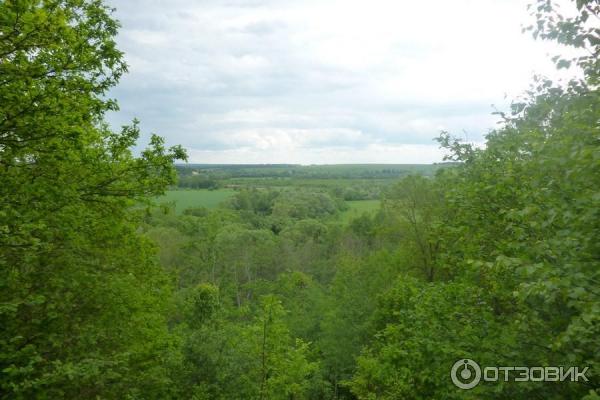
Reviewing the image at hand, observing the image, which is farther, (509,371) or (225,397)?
(225,397)

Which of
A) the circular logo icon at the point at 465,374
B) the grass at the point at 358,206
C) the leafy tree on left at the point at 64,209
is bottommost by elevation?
the grass at the point at 358,206

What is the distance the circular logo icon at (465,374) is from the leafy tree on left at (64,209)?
20.4ft

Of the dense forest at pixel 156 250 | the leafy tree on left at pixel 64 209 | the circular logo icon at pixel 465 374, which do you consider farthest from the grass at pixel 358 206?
the circular logo icon at pixel 465 374

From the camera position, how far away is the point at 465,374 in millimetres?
7785

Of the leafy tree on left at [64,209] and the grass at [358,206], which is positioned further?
the grass at [358,206]

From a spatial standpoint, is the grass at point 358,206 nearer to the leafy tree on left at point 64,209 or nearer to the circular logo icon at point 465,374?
the leafy tree on left at point 64,209

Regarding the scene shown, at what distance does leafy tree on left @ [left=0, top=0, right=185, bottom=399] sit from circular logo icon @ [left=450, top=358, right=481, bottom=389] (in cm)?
620

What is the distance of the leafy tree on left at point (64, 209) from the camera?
23.2 ft

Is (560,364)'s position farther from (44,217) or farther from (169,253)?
(169,253)

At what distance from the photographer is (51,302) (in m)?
8.79

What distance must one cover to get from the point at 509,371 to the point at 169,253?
46821mm

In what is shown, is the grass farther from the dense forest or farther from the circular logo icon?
the circular logo icon

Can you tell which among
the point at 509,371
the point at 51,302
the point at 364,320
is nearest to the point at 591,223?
the point at 509,371

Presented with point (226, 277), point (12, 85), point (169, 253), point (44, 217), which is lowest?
point (226, 277)
